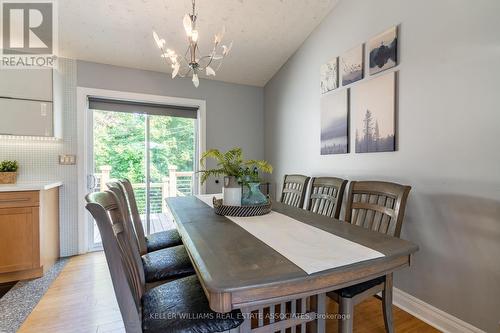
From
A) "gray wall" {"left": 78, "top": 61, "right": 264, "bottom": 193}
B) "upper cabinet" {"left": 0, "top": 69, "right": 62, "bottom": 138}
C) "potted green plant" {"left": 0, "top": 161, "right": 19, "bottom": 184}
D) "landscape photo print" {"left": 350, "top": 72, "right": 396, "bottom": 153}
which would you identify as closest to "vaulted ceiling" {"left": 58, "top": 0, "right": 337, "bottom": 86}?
"gray wall" {"left": 78, "top": 61, "right": 264, "bottom": 193}

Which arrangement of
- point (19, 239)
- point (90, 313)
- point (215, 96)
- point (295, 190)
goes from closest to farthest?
point (90, 313)
point (19, 239)
point (295, 190)
point (215, 96)

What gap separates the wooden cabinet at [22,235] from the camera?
2203 millimetres

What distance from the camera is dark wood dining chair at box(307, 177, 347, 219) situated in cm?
191

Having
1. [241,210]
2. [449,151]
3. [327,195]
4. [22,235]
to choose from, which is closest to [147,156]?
[22,235]

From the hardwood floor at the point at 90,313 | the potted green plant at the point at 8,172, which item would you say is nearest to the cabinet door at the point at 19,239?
the hardwood floor at the point at 90,313

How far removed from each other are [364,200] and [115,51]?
307 cm

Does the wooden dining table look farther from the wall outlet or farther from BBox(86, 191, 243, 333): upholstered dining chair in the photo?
the wall outlet

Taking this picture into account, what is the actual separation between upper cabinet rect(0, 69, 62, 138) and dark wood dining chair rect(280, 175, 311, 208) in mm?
2563

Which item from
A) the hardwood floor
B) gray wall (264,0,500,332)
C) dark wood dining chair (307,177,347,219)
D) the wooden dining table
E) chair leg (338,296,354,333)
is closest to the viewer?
the wooden dining table

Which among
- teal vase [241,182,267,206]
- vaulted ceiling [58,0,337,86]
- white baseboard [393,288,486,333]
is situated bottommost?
white baseboard [393,288,486,333]

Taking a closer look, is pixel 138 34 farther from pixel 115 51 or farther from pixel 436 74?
pixel 436 74

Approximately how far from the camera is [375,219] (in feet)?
5.17

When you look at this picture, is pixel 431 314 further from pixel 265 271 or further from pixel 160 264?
pixel 160 264

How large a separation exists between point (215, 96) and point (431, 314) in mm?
3374
